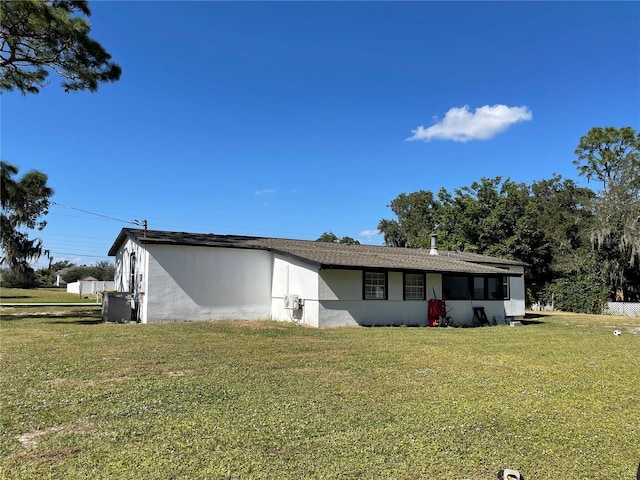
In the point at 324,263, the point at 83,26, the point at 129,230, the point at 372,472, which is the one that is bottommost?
the point at 372,472

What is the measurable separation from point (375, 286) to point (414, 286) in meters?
1.78

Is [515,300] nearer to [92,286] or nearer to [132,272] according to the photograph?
[132,272]

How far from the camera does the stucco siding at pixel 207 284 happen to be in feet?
50.9

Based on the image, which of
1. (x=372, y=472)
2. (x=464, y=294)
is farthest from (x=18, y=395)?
(x=464, y=294)

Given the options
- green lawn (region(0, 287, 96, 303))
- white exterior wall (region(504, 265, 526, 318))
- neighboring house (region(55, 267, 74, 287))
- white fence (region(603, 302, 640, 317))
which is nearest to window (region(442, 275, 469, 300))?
white exterior wall (region(504, 265, 526, 318))

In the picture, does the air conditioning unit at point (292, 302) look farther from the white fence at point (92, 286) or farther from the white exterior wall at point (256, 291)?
the white fence at point (92, 286)

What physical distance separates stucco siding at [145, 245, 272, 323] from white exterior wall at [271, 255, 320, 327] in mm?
458

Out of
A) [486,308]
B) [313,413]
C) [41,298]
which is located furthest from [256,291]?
[41,298]

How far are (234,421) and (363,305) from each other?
1133 cm

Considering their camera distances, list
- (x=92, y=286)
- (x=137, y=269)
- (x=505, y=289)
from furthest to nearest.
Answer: (x=92, y=286) < (x=505, y=289) < (x=137, y=269)

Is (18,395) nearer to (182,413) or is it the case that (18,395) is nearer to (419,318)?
(182,413)

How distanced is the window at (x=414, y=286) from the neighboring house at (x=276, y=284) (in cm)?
4

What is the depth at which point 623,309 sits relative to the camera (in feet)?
89.9

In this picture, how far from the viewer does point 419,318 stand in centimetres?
1670
